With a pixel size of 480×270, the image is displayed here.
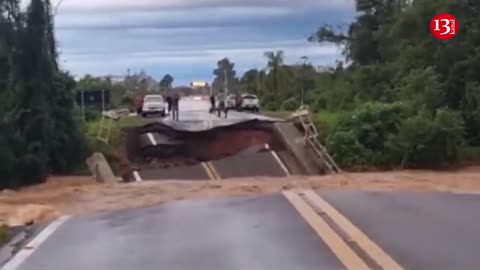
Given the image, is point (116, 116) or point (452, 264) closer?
point (452, 264)

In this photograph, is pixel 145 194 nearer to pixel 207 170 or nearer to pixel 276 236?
pixel 276 236

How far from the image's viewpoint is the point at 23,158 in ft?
116

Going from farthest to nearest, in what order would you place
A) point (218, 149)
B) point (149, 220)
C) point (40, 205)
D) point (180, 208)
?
point (218, 149) → point (40, 205) → point (180, 208) → point (149, 220)

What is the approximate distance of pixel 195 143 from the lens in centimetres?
4631

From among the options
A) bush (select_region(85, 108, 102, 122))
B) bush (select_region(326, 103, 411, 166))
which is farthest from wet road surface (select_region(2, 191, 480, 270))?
bush (select_region(85, 108, 102, 122))

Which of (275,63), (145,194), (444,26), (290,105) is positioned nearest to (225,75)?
(275,63)

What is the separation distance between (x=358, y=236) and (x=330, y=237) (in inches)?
13.8

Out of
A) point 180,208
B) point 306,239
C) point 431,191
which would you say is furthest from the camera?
point 431,191

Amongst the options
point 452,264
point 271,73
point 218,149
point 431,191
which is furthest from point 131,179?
point 271,73

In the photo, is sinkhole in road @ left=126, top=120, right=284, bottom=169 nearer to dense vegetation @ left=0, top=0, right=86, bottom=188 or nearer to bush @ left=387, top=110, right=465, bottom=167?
bush @ left=387, top=110, right=465, bottom=167

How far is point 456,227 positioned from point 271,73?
106m

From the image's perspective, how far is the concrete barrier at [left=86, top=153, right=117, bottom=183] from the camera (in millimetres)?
36681

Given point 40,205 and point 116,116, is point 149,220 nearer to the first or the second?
point 40,205

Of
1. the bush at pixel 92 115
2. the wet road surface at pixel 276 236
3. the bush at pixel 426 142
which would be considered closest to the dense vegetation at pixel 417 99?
the bush at pixel 426 142
